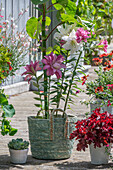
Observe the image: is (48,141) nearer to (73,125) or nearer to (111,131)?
(73,125)

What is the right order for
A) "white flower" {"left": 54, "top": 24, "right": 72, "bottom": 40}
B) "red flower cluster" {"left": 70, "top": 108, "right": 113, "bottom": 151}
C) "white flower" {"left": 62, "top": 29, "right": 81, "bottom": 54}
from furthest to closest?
"white flower" {"left": 54, "top": 24, "right": 72, "bottom": 40} → "white flower" {"left": 62, "top": 29, "right": 81, "bottom": 54} → "red flower cluster" {"left": 70, "top": 108, "right": 113, "bottom": 151}

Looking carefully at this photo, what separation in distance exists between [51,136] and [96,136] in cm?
41

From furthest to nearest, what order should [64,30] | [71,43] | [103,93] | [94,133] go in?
[103,93]
[64,30]
[71,43]
[94,133]

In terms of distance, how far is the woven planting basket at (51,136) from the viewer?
137 inches

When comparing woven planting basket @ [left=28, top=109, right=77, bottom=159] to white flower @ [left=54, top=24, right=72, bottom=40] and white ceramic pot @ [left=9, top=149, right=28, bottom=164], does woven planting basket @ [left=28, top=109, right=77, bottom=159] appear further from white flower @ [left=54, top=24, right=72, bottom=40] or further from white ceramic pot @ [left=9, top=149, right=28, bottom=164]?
white flower @ [left=54, top=24, right=72, bottom=40]

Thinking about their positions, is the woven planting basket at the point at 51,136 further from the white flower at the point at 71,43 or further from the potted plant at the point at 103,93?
the potted plant at the point at 103,93

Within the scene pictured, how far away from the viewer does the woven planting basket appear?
3.48 metres

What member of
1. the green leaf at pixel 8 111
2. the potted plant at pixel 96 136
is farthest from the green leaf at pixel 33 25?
the potted plant at pixel 96 136

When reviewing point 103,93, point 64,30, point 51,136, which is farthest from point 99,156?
point 103,93

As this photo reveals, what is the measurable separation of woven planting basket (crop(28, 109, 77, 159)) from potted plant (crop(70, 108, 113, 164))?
0.12m

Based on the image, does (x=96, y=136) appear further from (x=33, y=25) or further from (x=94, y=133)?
(x=33, y=25)

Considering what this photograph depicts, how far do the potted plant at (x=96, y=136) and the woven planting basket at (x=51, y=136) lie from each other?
12 centimetres

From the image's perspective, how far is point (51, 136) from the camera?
3482 mm

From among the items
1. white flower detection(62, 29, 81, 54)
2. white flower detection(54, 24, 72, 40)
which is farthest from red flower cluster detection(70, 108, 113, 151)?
white flower detection(54, 24, 72, 40)
